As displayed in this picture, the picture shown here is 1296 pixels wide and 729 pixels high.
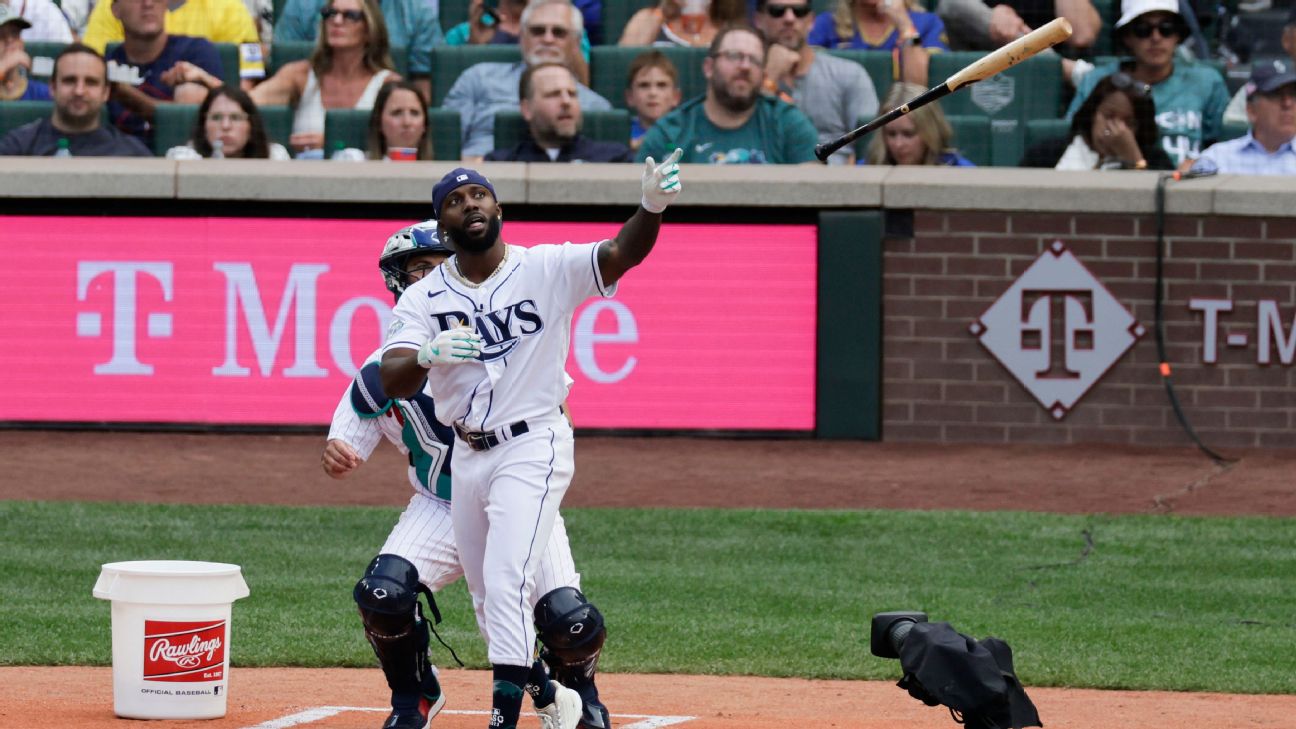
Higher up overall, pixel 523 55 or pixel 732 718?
pixel 523 55

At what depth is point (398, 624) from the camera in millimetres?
5594

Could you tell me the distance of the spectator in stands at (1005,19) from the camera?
12766 mm

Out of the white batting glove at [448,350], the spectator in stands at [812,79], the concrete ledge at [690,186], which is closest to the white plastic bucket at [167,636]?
the white batting glove at [448,350]

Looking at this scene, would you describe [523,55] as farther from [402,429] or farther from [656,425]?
[402,429]

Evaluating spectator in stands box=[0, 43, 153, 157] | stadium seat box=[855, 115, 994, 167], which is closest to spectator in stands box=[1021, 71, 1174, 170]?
stadium seat box=[855, 115, 994, 167]

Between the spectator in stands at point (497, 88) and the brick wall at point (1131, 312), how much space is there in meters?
2.20

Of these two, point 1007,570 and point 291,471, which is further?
point 291,471

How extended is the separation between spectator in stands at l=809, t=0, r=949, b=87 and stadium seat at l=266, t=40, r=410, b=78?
257 centimetres

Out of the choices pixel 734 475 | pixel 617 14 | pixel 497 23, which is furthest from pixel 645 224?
pixel 617 14

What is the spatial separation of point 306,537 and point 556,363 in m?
4.61

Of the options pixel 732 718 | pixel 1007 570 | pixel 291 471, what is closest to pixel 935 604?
pixel 1007 570

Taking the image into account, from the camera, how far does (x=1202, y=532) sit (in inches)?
400

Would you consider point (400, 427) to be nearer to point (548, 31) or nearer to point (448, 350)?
point (448, 350)

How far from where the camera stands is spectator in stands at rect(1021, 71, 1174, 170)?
11852 mm
